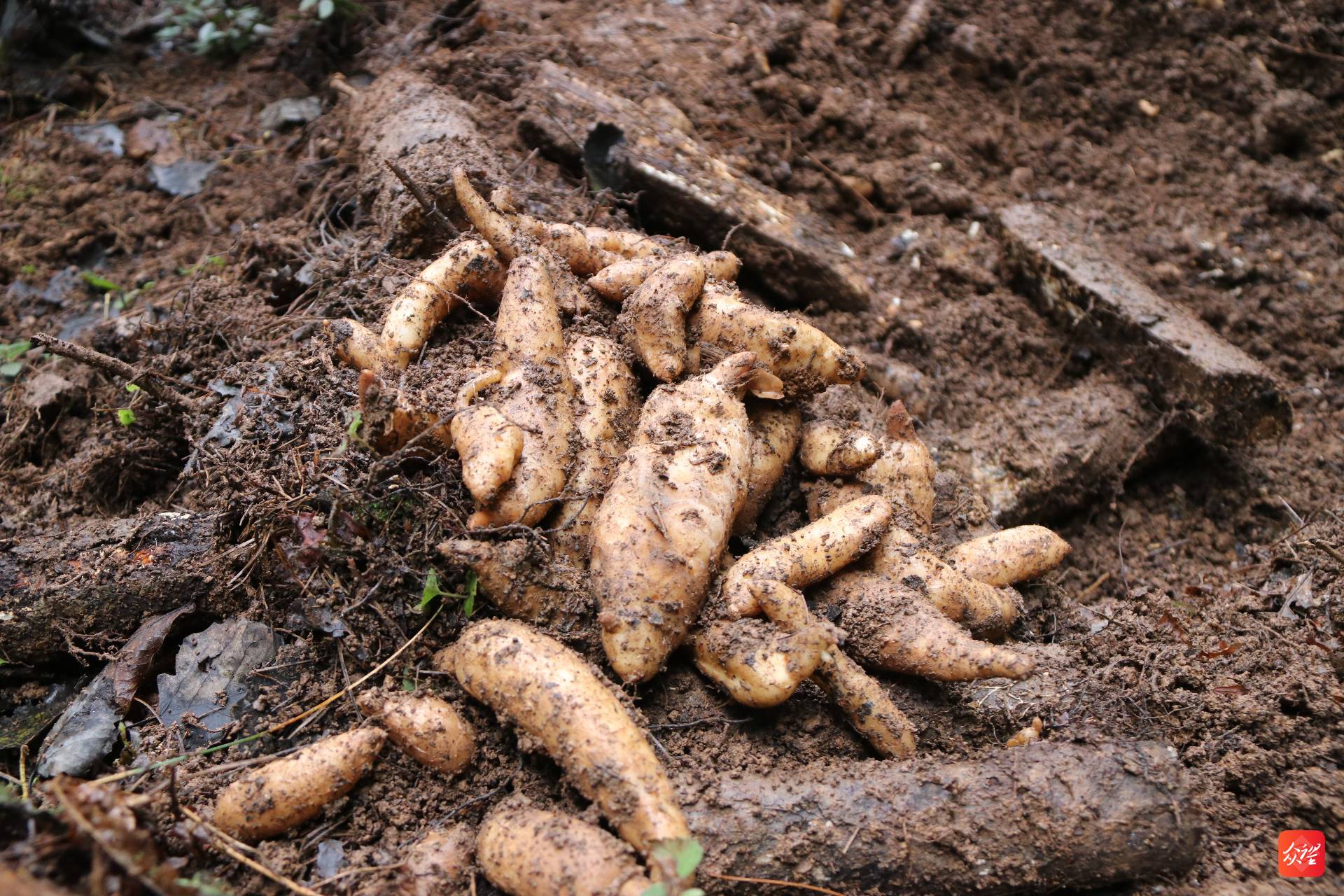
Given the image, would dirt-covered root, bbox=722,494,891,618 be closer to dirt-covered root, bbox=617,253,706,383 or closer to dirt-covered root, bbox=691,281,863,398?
dirt-covered root, bbox=691,281,863,398

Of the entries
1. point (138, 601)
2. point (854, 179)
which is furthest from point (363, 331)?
point (854, 179)

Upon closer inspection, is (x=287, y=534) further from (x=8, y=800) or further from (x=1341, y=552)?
(x=1341, y=552)

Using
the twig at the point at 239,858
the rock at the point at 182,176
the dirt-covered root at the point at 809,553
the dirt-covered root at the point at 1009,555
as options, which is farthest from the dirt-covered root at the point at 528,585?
the rock at the point at 182,176

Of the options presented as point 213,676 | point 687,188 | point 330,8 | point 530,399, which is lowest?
point 213,676

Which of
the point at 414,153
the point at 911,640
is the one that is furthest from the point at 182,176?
the point at 911,640

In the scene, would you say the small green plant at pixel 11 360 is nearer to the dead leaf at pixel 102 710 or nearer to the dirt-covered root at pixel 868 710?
the dead leaf at pixel 102 710

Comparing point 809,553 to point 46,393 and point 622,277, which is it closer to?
point 622,277

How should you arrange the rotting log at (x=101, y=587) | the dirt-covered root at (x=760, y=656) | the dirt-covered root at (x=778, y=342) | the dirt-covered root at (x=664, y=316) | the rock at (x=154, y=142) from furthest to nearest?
the rock at (x=154, y=142), the dirt-covered root at (x=778, y=342), the dirt-covered root at (x=664, y=316), the rotting log at (x=101, y=587), the dirt-covered root at (x=760, y=656)
